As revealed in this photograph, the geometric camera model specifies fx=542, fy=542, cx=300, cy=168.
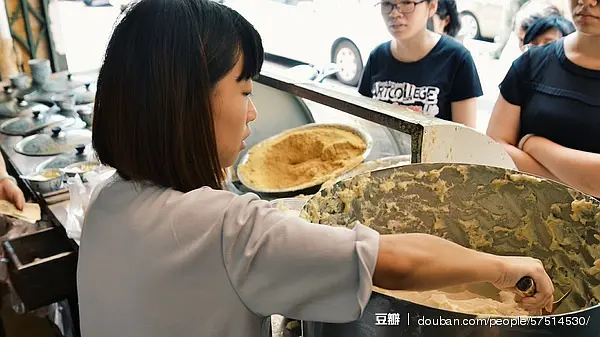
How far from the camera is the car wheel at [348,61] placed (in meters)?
5.53

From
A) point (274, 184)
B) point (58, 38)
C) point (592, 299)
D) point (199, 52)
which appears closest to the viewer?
point (199, 52)

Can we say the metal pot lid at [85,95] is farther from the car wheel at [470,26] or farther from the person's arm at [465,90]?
the car wheel at [470,26]

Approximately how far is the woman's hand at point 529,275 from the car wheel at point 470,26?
4.71m

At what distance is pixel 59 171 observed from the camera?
2268 mm

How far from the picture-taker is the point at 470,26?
529 centimetres

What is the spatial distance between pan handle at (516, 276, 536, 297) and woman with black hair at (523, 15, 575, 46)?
186 cm

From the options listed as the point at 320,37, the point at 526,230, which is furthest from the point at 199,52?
the point at 320,37

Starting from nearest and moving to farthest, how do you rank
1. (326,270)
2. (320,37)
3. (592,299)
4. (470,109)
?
(326,270) → (592,299) → (470,109) → (320,37)

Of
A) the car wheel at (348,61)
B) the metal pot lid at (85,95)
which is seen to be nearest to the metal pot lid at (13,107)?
the metal pot lid at (85,95)

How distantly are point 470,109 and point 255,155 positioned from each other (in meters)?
0.88

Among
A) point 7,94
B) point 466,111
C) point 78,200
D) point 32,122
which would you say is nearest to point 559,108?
point 466,111

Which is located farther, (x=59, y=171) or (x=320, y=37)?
(x=320, y=37)

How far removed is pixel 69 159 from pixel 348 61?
147 inches

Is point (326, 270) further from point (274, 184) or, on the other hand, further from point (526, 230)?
point (274, 184)
